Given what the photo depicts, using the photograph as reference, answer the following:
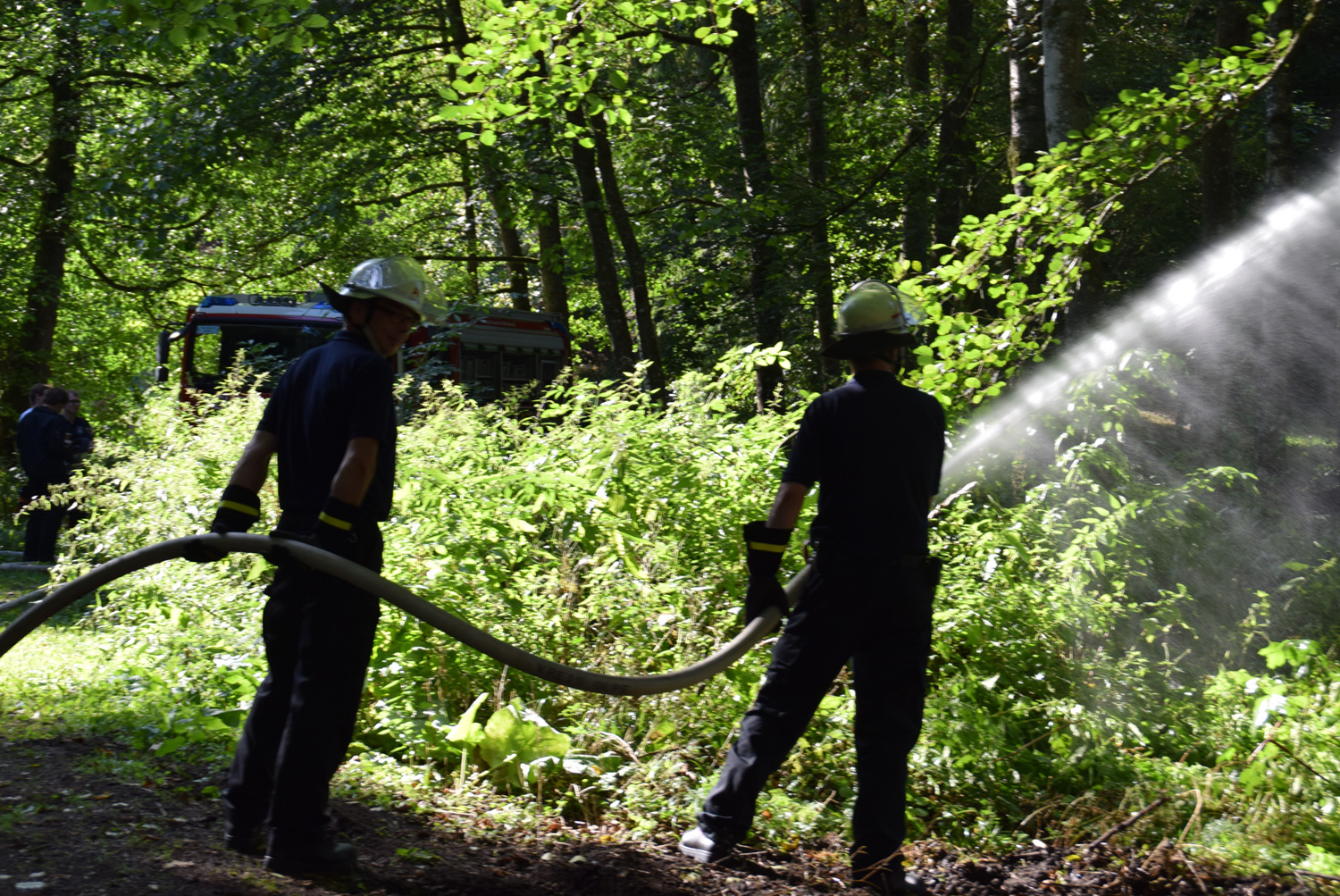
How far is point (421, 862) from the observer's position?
12.3 ft

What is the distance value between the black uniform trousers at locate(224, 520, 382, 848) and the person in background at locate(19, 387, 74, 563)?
8.18 m

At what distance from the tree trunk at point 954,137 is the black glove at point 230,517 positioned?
10692mm

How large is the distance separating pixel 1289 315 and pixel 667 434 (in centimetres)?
848

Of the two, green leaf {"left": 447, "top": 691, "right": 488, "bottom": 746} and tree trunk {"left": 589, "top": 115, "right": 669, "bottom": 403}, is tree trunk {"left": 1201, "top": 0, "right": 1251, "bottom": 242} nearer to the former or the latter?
tree trunk {"left": 589, "top": 115, "right": 669, "bottom": 403}

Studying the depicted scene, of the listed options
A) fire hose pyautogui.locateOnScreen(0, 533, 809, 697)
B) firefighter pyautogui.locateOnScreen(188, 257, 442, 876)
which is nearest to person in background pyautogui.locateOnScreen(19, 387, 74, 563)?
fire hose pyautogui.locateOnScreen(0, 533, 809, 697)

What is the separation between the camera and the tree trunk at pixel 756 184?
41.5 ft

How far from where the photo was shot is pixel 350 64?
14422 mm

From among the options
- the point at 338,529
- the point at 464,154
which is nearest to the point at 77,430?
the point at 464,154

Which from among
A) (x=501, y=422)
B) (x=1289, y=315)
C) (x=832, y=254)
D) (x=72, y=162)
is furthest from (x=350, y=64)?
(x=1289, y=315)

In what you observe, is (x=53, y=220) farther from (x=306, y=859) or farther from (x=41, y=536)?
(x=306, y=859)

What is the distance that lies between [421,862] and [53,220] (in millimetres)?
16364

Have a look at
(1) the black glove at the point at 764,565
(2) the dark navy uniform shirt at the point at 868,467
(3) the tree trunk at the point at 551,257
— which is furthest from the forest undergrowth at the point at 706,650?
(3) the tree trunk at the point at 551,257

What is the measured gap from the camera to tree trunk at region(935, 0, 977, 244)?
13289mm

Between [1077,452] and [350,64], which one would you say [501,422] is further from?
[350,64]
